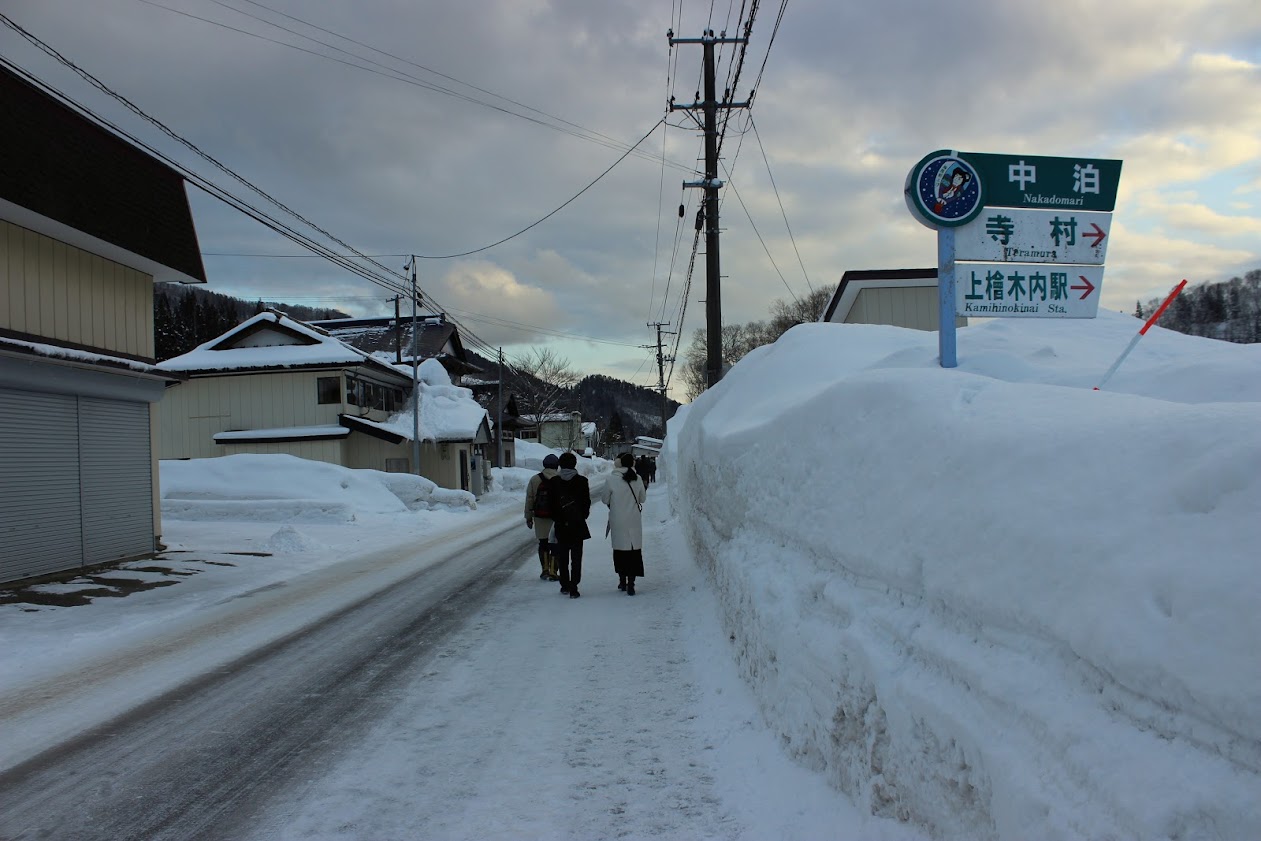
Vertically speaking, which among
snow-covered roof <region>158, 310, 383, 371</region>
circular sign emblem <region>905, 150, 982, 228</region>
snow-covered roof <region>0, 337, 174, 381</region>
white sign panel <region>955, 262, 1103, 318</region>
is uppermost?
snow-covered roof <region>158, 310, 383, 371</region>

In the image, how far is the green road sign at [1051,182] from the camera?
6.36 metres

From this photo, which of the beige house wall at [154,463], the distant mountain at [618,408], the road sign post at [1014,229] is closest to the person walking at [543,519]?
the road sign post at [1014,229]

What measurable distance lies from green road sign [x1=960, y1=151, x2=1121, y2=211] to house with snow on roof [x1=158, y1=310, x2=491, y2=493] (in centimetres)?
2736

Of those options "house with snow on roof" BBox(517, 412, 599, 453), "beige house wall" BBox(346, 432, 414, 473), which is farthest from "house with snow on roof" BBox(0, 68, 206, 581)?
"house with snow on roof" BBox(517, 412, 599, 453)

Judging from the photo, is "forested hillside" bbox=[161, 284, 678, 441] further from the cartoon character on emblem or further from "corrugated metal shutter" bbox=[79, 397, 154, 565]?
the cartoon character on emblem

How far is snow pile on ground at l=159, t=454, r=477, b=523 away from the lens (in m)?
20.1

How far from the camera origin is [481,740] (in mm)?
4777

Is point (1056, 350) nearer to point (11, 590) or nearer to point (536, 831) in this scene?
point (536, 831)

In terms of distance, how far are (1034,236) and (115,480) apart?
13717 millimetres

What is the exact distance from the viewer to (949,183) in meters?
6.29

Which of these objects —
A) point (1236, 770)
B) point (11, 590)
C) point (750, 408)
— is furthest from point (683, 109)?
point (1236, 770)

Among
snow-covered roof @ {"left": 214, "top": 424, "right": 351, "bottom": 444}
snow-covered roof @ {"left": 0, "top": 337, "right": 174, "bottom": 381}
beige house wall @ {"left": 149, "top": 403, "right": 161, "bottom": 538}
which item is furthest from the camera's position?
snow-covered roof @ {"left": 214, "top": 424, "right": 351, "bottom": 444}

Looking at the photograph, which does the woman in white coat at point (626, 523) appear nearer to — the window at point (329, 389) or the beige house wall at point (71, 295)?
the beige house wall at point (71, 295)

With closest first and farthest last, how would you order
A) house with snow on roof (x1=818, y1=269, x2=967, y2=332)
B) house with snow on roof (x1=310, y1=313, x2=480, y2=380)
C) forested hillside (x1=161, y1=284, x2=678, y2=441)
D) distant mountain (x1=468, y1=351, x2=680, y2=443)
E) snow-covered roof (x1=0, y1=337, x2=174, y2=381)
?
snow-covered roof (x1=0, y1=337, x2=174, y2=381)
house with snow on roof (x1=818, y1=269, x2=967, y2=332)
house with snow on roof (x1=310, y1=313, x2=480, y2=380)
forested hillside (x1=161, y1=284, x2=678, y2=441)
distant mountain (x1=468, y1=351, x2=680, y2=443)
